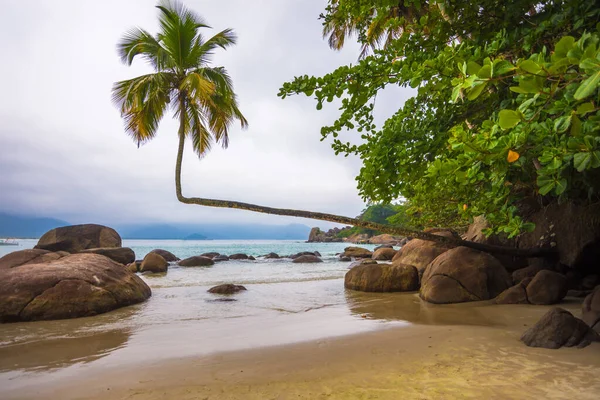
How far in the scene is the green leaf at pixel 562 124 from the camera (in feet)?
5.20

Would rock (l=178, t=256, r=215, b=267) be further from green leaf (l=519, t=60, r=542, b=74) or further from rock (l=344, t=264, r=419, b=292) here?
green leaf (l=519, t=60, r=542, b=74)

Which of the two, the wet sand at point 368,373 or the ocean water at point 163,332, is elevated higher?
the wet sand at point 368,373

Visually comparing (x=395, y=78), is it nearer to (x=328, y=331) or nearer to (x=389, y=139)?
(x=389, y=139)

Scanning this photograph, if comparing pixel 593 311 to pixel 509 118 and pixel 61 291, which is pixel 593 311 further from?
pixel 61 291

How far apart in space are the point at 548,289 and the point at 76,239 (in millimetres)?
22210

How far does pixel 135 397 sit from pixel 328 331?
2.66 m

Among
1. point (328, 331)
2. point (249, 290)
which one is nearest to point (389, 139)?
point (328, 331)

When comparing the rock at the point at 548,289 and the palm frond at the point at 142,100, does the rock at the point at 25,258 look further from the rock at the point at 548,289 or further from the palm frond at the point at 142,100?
the rock at the point at 548,289

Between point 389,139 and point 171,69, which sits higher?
point 171,69

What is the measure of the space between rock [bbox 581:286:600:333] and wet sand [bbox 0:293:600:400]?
0.72 m

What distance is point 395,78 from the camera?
3.44 m

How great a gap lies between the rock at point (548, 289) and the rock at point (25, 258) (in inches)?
400

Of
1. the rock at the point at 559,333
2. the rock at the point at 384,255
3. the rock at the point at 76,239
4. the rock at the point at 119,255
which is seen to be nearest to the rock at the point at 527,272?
the rock at the point at 559,333

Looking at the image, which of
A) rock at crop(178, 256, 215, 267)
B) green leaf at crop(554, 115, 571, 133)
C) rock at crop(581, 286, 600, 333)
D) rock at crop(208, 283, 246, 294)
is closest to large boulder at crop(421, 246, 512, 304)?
rock at crop(581, 286, 600, 333)
